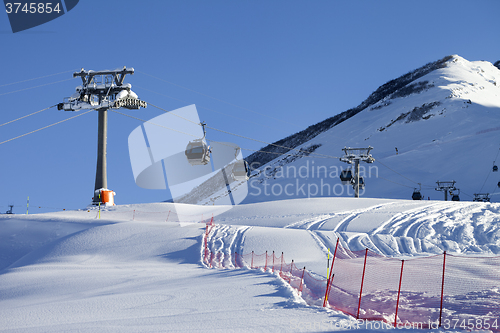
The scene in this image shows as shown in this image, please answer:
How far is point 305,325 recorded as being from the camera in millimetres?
7133

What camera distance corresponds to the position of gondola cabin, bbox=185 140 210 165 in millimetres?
22969

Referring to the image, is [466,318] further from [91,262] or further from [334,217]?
[334,217]

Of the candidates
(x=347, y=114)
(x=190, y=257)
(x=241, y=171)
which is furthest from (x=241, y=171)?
(x=347, y=114)

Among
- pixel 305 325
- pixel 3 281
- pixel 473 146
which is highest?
pixel 473 146

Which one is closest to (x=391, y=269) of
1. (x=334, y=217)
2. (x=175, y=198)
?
(x=334, y=217)

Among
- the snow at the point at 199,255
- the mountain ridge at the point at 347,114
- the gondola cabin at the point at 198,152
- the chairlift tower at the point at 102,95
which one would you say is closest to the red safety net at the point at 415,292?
the snow at the point at 199,255

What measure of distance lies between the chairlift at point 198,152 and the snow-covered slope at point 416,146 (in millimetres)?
19667

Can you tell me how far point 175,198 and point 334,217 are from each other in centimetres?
10170

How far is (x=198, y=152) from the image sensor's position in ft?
75.4

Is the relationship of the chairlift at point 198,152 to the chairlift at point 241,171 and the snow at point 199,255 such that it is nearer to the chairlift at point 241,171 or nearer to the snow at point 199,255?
the chairlift at point 241,171

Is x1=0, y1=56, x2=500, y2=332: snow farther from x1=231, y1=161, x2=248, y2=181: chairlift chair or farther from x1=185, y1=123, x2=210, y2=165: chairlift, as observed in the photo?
x1=185, y1=123, x2=210, y2=165: chairlift

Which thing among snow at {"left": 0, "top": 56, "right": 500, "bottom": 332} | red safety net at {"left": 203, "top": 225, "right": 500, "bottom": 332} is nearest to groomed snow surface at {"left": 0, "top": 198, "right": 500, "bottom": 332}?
snow at {"left": 0, "top": 56, "right": 500, "bottom": 332}

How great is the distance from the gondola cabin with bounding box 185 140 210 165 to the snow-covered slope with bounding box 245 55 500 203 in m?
19.7

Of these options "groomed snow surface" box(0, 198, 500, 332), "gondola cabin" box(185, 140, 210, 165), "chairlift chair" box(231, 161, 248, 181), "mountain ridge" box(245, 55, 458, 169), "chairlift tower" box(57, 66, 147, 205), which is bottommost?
"groomed snow surface" box(0, 198, 500, 332)
